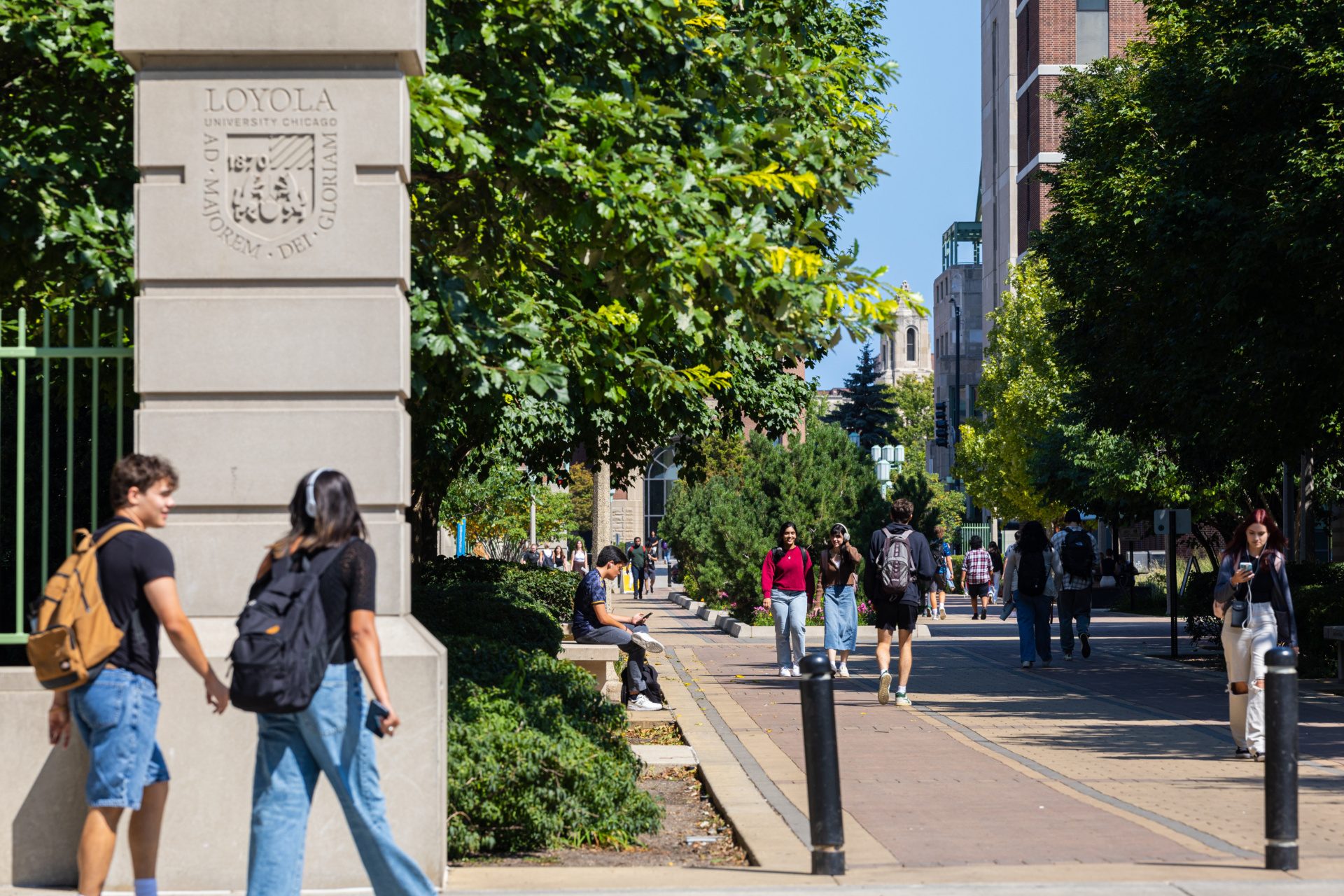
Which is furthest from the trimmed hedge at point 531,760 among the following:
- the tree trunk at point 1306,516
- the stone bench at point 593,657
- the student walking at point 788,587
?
the tree trunk at point 1306,516

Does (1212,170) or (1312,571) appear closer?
(1212,170)

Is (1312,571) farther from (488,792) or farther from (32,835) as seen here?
(32,835)

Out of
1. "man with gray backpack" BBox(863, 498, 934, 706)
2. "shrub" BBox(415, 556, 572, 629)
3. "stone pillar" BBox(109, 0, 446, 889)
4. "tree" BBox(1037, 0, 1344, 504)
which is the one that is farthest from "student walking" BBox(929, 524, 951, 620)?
"stone pillar" BBox(109, 0, 446, 889)

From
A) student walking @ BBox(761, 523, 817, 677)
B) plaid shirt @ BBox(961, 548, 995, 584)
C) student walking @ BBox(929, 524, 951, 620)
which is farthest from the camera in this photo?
plaid shirt @ BBox(961, 548, 995, 584)

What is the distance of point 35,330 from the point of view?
10141 millimetres

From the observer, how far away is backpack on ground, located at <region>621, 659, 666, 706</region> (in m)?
14.6

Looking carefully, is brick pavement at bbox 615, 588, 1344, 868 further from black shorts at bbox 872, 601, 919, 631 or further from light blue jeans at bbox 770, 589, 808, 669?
black shorts at bbox 872, 601, 919, 631

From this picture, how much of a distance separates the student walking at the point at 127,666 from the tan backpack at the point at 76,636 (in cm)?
3

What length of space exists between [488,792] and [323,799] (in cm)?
98

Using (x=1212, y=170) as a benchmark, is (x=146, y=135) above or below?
below

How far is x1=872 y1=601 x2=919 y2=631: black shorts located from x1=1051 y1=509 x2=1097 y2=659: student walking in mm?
6504

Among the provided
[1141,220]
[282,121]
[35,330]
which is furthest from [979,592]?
[282,121]

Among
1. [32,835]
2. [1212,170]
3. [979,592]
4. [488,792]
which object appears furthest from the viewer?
[979,592]

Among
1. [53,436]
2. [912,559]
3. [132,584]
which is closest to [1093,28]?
[912,559]
